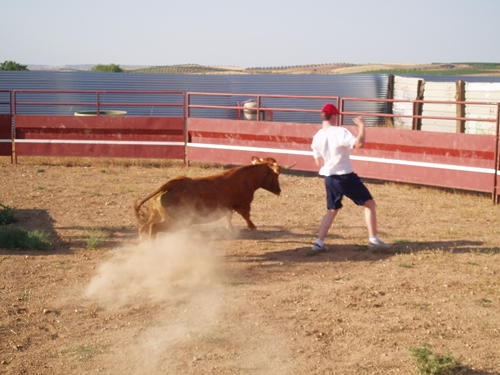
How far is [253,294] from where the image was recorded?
612 cm

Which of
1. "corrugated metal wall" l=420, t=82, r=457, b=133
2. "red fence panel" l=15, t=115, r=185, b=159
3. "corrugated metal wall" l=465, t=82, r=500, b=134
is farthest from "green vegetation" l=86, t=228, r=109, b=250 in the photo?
"corrugated metal wall" l=420, t=82, r=457, b=133

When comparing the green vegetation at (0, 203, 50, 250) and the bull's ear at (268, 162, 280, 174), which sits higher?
the bull's ear at (268, 162, 280, 174)

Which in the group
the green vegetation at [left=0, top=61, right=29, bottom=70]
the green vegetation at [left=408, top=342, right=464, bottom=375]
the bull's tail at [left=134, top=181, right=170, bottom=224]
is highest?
the green vegetation at [left=0, top=61, right=29, bottom=70]

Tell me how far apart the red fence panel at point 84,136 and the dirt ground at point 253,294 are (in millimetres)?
4696

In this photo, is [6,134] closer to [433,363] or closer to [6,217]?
[6,217]

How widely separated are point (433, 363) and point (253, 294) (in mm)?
2155

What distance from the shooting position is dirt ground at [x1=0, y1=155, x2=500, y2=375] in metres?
4.73

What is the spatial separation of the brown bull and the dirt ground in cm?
34

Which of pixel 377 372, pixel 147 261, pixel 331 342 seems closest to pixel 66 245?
pixel 147 261

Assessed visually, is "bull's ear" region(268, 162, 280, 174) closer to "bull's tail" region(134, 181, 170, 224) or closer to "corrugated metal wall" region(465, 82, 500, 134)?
"bull's tail" region(134, 181, 170, 224)

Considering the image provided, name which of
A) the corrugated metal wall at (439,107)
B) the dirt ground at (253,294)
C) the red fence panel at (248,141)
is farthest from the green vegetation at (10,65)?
the dirt ground at (253,294)

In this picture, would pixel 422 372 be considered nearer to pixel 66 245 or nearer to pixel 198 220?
pixel 198 220

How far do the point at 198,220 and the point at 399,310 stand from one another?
269 centimetres

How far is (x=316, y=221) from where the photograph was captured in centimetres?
932
